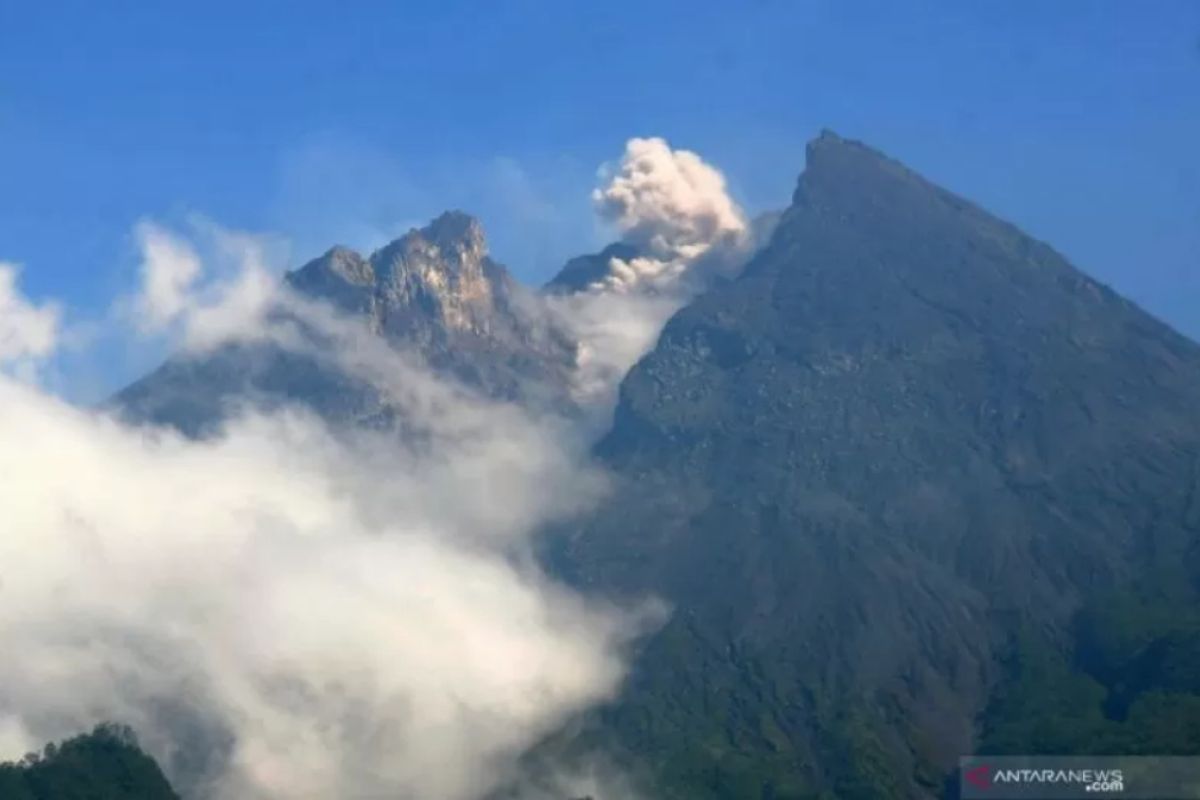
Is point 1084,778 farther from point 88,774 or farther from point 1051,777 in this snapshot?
point 88,774

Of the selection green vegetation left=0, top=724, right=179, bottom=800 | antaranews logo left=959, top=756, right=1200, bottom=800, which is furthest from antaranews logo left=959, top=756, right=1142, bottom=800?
green vegetation left=0, top=724, right=179, bottom=800

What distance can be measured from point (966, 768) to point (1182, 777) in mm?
20367

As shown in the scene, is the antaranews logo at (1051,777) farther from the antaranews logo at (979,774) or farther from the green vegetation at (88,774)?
the green vegetation at (88,774)

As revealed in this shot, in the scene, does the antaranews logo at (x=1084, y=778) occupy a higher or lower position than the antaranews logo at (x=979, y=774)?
lower

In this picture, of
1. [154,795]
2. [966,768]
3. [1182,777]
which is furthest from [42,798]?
[1182,777]

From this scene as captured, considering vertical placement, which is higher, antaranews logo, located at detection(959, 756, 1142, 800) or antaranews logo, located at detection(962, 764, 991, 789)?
antaranews logo, located at detection(962, 764, 991, 789)

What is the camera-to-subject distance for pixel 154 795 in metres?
158

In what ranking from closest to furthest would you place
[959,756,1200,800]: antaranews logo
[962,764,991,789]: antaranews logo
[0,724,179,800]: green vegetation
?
[959,756,1200,800]: antaranews logo
[0,724,179,800]: green vegetation
[962,764,991,789]: antaranews logo

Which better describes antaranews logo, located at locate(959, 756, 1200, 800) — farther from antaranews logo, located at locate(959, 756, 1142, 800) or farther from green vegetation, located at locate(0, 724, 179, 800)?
green vegetation, located at locate(0, 724, 179, 800)

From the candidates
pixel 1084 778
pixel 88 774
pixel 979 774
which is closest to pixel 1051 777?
pixel 1084 778

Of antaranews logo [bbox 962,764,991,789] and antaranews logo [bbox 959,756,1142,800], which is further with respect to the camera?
antaranews logo [bbox 962,764,991,789]

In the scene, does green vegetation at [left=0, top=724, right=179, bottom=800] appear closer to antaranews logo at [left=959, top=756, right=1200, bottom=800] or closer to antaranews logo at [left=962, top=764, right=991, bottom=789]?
antaranews logo at [left=962, top=764, right=991, bottom=789]

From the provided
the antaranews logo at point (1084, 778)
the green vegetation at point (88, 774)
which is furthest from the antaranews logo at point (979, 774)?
the green vegetation at point (88, 774)

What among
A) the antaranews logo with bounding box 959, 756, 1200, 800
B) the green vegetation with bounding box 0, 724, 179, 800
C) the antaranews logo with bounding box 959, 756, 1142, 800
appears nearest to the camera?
the antaranews logo with bounding box 959, 756, 1142, 800
